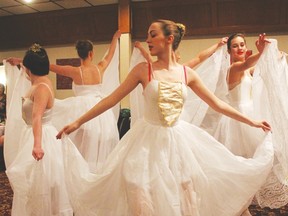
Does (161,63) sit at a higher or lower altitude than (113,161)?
higher

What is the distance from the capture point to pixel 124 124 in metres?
4.73

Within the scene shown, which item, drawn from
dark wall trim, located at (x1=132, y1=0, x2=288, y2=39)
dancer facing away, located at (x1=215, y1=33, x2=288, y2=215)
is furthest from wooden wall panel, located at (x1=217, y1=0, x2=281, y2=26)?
dancer facing away, located at (x1=215, y1=33, x2=288, y2=215)

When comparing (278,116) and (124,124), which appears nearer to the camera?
(278,116)

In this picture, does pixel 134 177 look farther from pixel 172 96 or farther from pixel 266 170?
pixel 266 170

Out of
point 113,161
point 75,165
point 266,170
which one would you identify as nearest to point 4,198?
point 75,165

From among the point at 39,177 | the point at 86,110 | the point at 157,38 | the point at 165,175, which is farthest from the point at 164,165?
the point at 86,110

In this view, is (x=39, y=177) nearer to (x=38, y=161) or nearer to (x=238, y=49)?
(x=38, y=161)

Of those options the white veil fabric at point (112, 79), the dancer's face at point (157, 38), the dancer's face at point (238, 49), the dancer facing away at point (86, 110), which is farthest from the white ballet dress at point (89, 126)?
the dancer's face at point (157, 38)

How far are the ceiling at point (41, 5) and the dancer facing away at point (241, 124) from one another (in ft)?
12.9

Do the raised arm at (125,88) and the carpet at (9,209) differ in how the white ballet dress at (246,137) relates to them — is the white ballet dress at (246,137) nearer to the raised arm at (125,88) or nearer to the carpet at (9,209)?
the carpet at (9,209)

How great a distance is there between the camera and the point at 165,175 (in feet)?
5.48

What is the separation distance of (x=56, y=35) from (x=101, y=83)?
390 centimetres

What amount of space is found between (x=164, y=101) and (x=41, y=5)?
537cm

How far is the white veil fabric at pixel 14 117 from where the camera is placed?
8.23 ft
